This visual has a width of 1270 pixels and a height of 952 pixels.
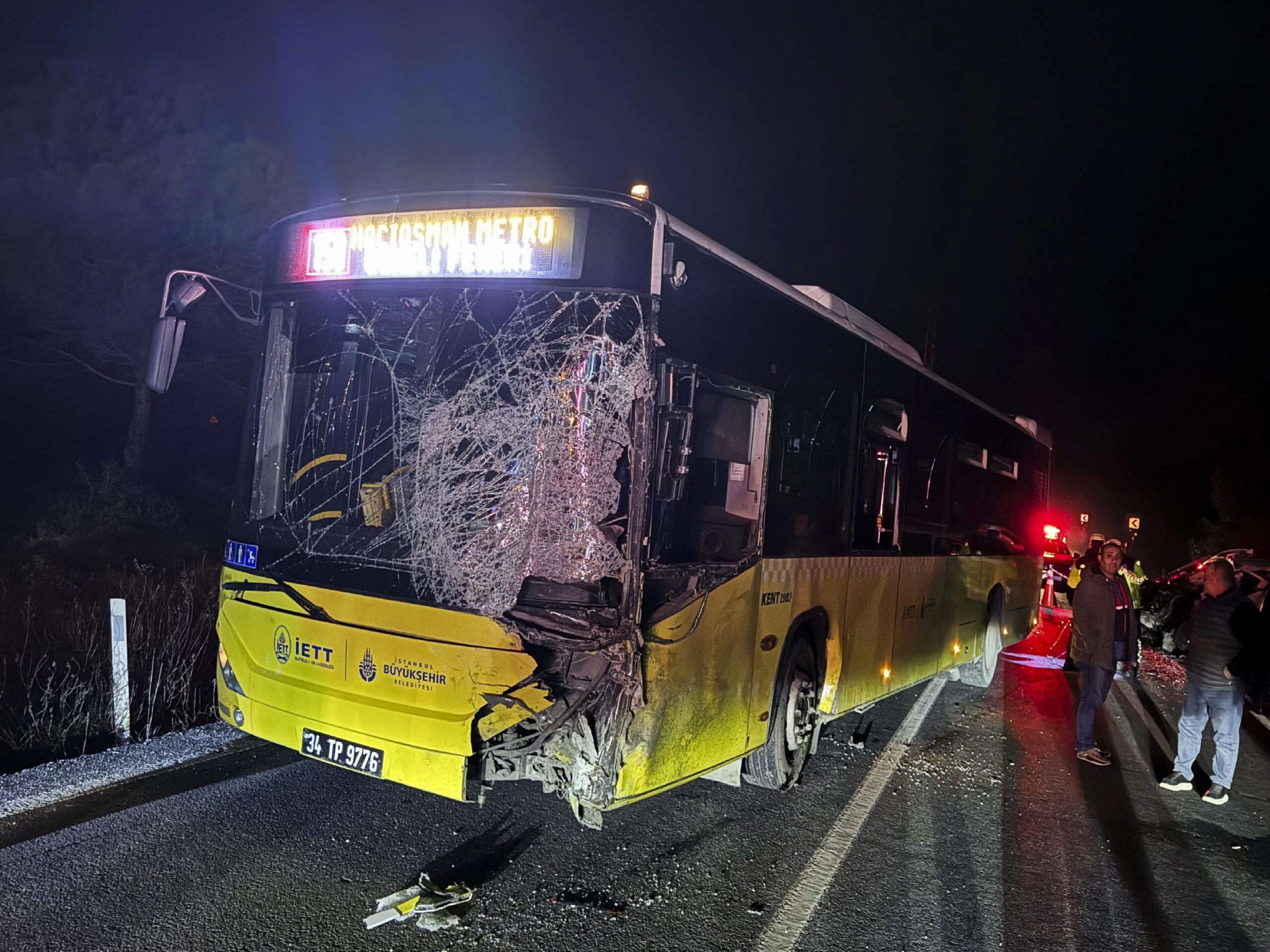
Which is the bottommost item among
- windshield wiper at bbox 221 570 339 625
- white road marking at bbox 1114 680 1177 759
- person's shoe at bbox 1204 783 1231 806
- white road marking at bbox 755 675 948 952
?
white road marking at bbox 755 675 948 952

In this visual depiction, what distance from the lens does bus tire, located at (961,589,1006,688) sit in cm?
1076

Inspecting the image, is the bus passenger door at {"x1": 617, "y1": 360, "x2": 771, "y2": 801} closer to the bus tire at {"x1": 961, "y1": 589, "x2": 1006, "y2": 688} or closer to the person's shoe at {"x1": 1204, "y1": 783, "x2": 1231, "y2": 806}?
the person's shoe at {"x1": 1204, "y1": 783, "x2": 1231, "y2": 806}

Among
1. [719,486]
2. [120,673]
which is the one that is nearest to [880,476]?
[719,486]

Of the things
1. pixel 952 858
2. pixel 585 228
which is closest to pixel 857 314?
pixel 585 228

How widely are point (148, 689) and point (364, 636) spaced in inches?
143

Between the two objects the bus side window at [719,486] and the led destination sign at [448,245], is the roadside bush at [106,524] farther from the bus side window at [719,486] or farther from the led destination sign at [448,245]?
the bus side window at [719,486]

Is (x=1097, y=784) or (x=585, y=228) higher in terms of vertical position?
(x=585, y=228)

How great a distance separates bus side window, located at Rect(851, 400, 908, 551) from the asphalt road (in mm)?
1786

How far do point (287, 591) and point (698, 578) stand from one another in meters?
2.18

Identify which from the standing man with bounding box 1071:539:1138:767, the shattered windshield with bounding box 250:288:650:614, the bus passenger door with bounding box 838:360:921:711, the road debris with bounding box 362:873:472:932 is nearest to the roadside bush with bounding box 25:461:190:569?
the shattered windshield with bounding box 250:288:650:614

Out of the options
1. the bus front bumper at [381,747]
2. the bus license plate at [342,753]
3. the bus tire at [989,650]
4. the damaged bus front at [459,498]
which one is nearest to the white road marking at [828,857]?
the damaged bus front at [459,498]

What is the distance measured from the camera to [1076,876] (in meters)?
5.12

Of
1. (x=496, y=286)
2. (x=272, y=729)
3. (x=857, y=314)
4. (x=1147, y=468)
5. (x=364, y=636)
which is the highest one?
(x=1147, y=468)

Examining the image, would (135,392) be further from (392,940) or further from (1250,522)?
(1250,522)
